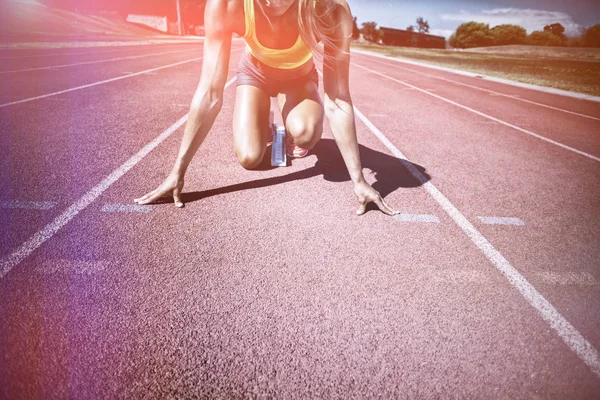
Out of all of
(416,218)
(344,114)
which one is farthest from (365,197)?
(344,114)

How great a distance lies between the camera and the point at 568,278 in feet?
7.91

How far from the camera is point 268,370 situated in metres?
1.64

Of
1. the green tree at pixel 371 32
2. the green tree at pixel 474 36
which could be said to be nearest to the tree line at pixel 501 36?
the green tree at pixel 474 36

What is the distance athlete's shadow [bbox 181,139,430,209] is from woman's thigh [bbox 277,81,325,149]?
43 cm

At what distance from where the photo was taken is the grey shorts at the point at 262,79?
3.71 m

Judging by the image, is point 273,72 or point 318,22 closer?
point 318,22

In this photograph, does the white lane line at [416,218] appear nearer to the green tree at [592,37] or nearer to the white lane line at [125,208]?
the white lane line at [125,208]

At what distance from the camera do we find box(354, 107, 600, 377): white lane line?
72.2 inches

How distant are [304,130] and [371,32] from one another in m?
152

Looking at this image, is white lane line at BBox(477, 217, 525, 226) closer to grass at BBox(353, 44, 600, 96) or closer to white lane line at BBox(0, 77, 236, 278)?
white lane line at BBox(0, 77, 236, 278)

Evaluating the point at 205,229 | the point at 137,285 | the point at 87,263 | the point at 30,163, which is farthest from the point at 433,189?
the point at 30,163

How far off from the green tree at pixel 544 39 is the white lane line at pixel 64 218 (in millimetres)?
107850

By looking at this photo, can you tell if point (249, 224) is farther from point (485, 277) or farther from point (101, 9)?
point (101, 9)

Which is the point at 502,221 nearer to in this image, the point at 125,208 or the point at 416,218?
the point at 416,218
